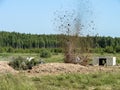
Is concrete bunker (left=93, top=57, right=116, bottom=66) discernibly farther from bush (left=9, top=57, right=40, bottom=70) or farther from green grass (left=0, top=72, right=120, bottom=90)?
green grass (left=0, top=72, right=120, bottom=90)

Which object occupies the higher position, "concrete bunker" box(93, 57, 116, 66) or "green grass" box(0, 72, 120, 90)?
"green grass" box(0, 72, 120, 90)

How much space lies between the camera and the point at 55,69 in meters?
20.1

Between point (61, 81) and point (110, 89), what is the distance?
8.03ft

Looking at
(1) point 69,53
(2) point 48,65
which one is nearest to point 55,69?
(2) point 48,65

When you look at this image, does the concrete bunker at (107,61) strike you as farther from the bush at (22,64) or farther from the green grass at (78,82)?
the green grass at (78,82)

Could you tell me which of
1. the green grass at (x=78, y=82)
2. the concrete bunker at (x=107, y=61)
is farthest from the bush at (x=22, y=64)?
the concrete bunker at (x=107, y=61)

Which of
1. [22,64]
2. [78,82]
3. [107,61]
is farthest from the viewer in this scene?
[107,61]

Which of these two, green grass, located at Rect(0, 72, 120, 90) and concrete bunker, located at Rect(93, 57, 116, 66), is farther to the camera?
concrete bunker, located at Rect(93, 57, 116, 66)

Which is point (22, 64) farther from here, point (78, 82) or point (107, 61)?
point (107, 61)

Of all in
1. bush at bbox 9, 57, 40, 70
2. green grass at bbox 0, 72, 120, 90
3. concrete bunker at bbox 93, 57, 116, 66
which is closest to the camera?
green grass at bbox 0, 72, 120, 90

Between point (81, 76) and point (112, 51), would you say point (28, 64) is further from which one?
point (112, 51)

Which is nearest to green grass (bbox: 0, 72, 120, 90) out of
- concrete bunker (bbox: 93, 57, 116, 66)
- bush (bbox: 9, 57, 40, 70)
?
bush (bbox: 9, 57, 40, 70)

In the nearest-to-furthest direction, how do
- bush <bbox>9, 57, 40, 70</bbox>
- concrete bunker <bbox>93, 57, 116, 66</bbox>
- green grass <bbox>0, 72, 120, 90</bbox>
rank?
1. green grass <bbox>0, 72, 120, 90</bbox>
2. bush <bbox>9, 57, 40, 70</bbox>
3. concrete bunker <bbox>93, 57, 116, 66</bbox>

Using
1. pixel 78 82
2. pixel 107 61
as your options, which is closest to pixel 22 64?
pixel 78 82
